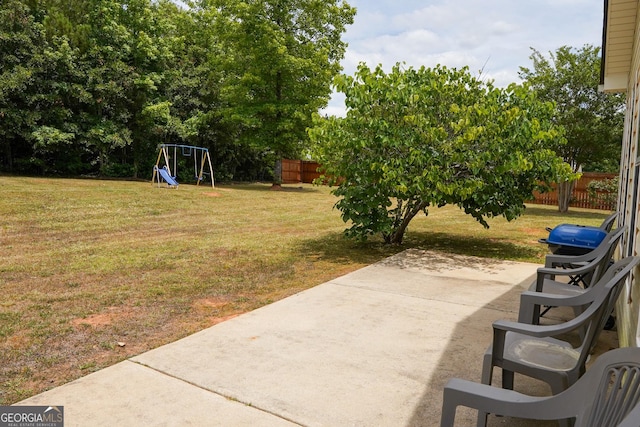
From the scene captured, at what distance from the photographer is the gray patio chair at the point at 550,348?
7.27 feet

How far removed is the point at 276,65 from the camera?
2252 centimetres

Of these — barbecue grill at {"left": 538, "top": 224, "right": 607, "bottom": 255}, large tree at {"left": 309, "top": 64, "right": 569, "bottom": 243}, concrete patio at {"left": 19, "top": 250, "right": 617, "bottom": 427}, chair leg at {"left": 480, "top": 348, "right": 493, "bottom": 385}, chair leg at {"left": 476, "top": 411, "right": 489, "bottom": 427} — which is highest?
large tree at {"left": 309, "top": 64, "right": 569, "bottom": 243}

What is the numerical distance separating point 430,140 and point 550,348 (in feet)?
15.5

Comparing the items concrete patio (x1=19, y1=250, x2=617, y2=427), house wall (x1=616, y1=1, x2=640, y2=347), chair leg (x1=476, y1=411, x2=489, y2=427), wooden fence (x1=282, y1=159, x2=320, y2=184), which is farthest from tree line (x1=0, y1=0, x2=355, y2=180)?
chair leg (x1=476, y1=411, x2=489, y2=427)

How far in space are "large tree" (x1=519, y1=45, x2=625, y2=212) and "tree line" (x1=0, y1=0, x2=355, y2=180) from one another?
419 inches

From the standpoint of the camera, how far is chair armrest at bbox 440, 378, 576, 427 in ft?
5.17

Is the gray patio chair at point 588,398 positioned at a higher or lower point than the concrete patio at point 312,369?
higher

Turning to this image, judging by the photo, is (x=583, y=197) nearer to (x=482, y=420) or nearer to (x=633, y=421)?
(x=482, y=420)

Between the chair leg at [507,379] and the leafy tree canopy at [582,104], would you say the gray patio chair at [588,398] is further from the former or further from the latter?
the leafy tree canopy at [582,104]

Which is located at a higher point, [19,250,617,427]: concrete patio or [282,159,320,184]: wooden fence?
[282,159,320,184]: wooden fence

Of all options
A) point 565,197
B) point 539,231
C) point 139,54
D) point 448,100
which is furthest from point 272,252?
→ point 139,54

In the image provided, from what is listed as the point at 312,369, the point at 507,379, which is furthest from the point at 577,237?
the point at 312,369

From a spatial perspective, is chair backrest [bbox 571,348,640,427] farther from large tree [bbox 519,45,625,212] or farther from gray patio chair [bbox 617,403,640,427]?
large tree [bbox 519,45,625,212]

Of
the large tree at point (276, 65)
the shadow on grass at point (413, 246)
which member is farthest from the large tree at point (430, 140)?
the large tree at point (276, 65)
